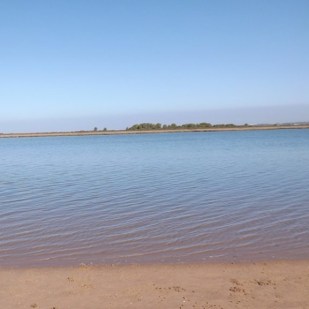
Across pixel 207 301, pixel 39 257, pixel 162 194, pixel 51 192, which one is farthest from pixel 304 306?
pixel 51 192

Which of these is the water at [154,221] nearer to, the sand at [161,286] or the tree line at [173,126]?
the sand at [161,286]

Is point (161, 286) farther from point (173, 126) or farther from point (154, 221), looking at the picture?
point (173, 126)

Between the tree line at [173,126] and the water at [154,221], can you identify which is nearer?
the water at [154,221]

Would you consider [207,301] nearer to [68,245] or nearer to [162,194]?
[68,245]

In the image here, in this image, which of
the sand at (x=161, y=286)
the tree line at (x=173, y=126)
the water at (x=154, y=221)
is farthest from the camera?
the tree line at (x=173, y=126)

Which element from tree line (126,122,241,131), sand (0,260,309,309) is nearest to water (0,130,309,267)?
sand (0,260,309,309)

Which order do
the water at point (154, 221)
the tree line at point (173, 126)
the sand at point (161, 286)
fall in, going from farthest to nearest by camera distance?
1. the tree line at point (173, 126)
2. the water at point (154, 221)
3. the sand at point (161, 286)

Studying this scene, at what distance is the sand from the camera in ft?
17.4

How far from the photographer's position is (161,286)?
594cm

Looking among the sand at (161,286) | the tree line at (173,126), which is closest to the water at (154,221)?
the sand at (161,286)

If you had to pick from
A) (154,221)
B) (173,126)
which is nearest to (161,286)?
(154,221)

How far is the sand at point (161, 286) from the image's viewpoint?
531 centimetres

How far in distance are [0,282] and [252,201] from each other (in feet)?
26.0

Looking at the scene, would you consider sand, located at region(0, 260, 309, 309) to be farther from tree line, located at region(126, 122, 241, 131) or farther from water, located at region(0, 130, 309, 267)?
tree line, located at region(126, 122, 241, 131)
